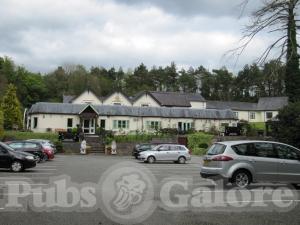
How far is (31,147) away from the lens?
1259 inches

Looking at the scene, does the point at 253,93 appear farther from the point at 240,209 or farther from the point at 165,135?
the point at 240,209

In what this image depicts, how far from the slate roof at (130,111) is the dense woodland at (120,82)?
23.1 metres

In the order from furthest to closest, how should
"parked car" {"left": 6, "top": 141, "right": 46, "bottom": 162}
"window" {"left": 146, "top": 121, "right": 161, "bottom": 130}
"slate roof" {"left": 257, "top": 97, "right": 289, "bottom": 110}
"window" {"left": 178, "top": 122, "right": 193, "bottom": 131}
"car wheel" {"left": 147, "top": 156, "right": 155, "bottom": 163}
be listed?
"slate roof" {"left": 257, "top": 97, "right": 289, "bottom": 110} → "window" {"left": 178, "top": 122, "right": 193, "bottom": 131} → "window" {"left": 146, "top": 121, "right": 161, "bottom": 130} → "car wheel" {"left": 147, "top": 156, "right": 155, "bottom": 163} → "parked car" {"left": 6, "top": 141, "right": 46, "bottom": 162}

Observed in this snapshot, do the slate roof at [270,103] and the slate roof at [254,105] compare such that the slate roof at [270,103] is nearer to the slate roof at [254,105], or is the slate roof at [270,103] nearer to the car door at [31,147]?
the slate roof at [254,105]

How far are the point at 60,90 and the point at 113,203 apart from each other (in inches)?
3826

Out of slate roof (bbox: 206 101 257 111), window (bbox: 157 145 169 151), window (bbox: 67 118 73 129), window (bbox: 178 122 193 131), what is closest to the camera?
A: window (bbox: 157 145 169 151)

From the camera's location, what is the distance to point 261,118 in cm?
10106

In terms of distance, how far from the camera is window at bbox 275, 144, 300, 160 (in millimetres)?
16672

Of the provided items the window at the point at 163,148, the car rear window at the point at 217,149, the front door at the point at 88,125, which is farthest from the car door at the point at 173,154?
the front door at the point at 88,125

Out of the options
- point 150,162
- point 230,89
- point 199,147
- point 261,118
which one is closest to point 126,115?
point 199,147

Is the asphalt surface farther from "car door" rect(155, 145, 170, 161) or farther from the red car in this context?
"car door" rect(155, 145, 170, 161)

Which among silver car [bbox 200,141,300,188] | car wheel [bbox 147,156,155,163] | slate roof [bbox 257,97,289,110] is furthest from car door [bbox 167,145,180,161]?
slate roof [bbox 257,97,289,110]

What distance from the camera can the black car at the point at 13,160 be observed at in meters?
23.2

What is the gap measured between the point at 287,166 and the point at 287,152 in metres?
0.59
